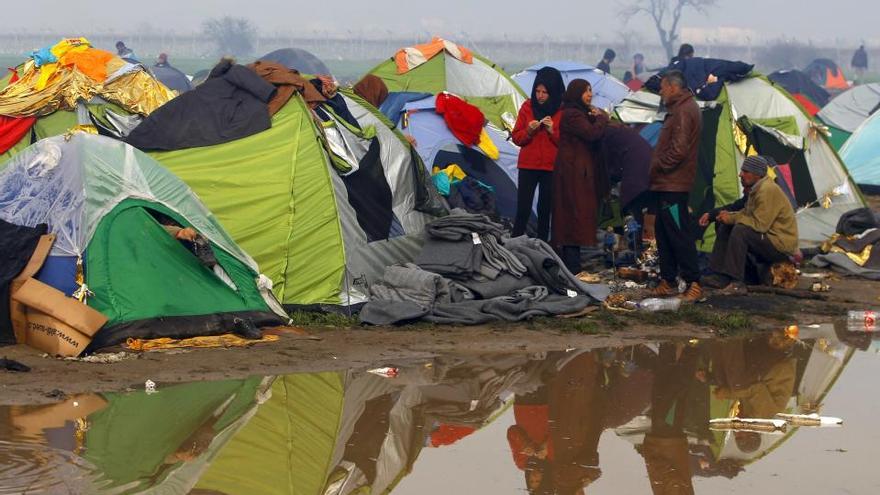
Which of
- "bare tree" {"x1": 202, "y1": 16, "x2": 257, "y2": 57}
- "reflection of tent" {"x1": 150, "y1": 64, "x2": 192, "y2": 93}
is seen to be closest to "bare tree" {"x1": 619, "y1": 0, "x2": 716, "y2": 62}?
"bare tree" {"x1": 202, "y1": 16, "x2": 257, "y2": 57}

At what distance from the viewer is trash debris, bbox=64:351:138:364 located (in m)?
8.46

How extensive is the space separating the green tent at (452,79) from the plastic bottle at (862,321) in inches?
261

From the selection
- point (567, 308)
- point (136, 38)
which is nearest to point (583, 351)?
point (567, 308)

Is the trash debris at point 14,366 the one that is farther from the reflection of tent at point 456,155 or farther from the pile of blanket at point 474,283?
the reflection of tent at point 456,155

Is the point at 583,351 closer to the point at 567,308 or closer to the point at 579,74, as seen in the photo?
the point at 567,308

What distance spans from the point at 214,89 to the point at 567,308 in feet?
10.5

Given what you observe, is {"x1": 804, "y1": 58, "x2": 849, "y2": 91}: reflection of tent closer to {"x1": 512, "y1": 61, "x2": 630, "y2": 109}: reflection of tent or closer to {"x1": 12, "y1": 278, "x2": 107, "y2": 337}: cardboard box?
{"x1": 512, "y1": 61, "x2": 630, "y2": 109}: reflection of tent

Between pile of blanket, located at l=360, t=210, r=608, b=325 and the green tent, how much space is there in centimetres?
599

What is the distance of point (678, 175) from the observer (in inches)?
440

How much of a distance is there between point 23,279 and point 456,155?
574 cm

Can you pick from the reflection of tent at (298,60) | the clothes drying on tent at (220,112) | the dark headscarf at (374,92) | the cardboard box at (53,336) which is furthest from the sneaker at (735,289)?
the reflection of tent at (298,60)

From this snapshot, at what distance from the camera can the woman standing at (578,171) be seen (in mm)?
11617

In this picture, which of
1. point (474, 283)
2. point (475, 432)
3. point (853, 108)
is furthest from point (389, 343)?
point (853, 108)

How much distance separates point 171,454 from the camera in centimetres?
670
